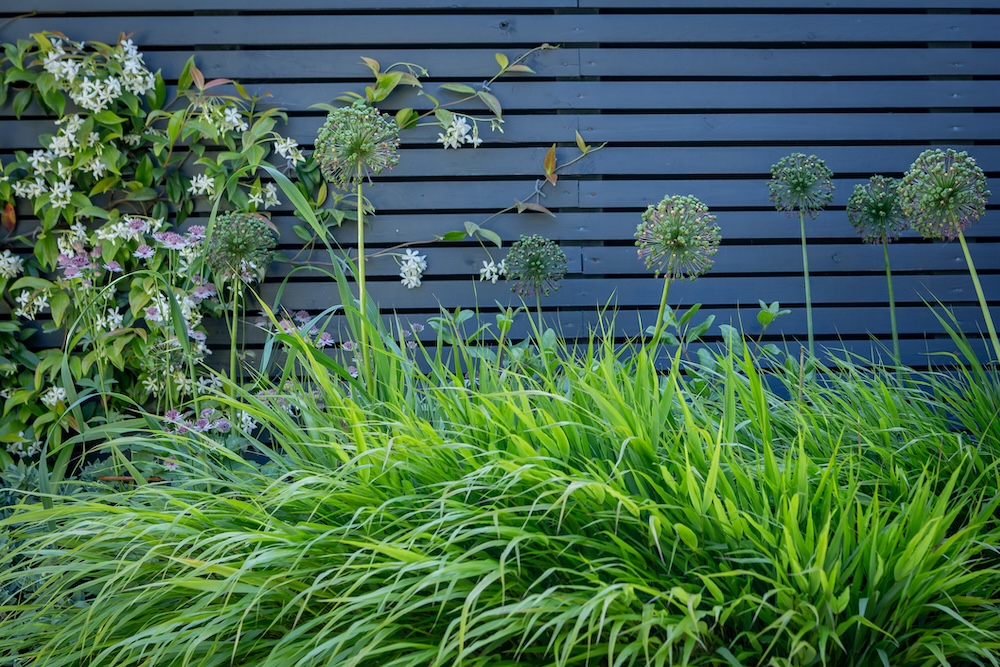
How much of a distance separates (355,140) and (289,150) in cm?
91

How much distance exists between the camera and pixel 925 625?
4.28 ft

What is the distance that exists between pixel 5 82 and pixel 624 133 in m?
2.22

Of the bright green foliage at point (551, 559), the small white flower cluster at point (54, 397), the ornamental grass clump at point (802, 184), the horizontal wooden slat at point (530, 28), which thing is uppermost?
the horizontal wooden slat at point (530, 28)

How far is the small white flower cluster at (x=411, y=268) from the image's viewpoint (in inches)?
114

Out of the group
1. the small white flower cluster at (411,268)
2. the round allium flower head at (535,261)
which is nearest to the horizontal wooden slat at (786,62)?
the round allium flower head at (535,261)

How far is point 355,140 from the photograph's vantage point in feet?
6.81

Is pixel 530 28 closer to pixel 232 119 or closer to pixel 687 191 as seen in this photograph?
pixel 687 191

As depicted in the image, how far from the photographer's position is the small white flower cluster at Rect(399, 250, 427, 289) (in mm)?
2908

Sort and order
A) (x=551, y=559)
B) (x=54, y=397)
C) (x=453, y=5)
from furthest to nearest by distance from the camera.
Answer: (x=453, y=5) < (x=54, y=397) < (x=551, y=559)

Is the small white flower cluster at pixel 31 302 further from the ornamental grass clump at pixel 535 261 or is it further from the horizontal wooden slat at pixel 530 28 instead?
the ornamental grass clump at pixel 535 261

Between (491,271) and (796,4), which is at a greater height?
(796,4)

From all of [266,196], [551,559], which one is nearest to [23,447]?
[266,196]

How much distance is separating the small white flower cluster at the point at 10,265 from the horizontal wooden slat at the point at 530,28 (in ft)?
2.70

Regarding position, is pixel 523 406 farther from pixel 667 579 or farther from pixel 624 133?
pixel 624 133
